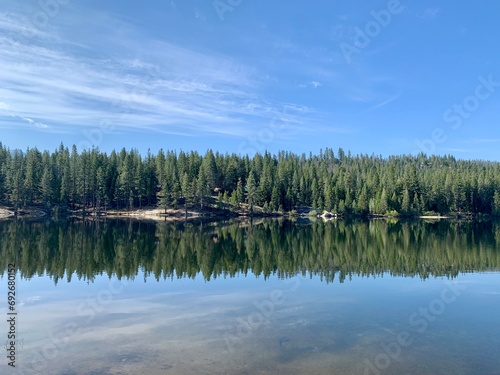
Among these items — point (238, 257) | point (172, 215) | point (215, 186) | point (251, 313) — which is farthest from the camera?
point (215, 186)

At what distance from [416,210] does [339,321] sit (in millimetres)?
108883

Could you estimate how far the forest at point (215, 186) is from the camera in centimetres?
10719

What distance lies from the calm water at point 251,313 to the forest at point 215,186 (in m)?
71.5

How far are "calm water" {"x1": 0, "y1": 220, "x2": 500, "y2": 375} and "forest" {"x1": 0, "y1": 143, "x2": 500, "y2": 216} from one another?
71467mm

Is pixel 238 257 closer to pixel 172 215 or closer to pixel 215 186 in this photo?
pixel 172 215

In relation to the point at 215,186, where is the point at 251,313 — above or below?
below

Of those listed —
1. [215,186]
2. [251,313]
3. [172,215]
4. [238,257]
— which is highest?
[215,186]

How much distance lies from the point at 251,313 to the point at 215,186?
106 meters

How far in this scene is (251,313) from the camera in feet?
64.4

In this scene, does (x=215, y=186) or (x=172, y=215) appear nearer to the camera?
(x=172, y=215)

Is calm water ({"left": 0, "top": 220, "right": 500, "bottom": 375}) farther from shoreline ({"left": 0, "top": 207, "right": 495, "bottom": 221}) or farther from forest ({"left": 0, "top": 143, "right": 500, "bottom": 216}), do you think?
forest ({"left": 0, "top": 143, "right": 500, "bottom": 216})

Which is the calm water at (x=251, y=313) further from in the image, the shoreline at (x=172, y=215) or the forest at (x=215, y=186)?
the forest at (x=215, y=186)

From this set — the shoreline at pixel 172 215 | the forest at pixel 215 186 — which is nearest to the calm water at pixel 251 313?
the shoreline at pixel 172 215

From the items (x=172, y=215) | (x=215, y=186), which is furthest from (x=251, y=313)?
(x=215, y=186)
